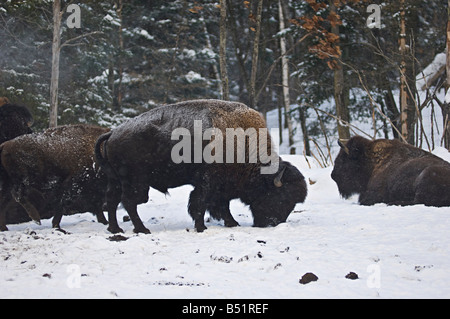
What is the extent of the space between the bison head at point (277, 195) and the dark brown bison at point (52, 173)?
2516 millimetres

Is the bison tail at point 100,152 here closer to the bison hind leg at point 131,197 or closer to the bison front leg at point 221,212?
the bison hind leg at point 131,197

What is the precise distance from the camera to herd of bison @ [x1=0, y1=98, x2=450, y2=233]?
713 centimetres

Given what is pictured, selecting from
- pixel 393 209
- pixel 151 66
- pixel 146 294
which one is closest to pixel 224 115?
pixel 393 209

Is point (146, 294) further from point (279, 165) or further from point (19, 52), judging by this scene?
point (19, 52)

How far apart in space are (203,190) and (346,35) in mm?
14705

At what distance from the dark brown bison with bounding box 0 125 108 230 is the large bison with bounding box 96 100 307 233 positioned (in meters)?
0.66

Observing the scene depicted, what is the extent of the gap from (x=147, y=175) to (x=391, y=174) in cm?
440

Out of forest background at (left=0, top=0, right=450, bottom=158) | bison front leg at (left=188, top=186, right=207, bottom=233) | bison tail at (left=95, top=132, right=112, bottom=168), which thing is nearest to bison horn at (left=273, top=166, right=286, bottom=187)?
bison front leg at (left=188, top=186, right=207, bottom=233)

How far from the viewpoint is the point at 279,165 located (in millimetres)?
7641

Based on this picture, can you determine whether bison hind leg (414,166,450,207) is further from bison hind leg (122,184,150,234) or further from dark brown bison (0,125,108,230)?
dark brown bison (0,125,108,230)

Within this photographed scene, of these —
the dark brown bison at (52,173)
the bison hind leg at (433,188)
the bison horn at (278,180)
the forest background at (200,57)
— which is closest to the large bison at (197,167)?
the bison horn at (278,180)

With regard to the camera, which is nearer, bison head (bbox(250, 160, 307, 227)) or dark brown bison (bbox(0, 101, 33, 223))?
bison head (bbox(250, 160, 307, 227))

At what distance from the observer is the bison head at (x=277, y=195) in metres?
7.36

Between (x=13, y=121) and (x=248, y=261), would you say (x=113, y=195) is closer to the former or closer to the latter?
(x=13, y=121)
